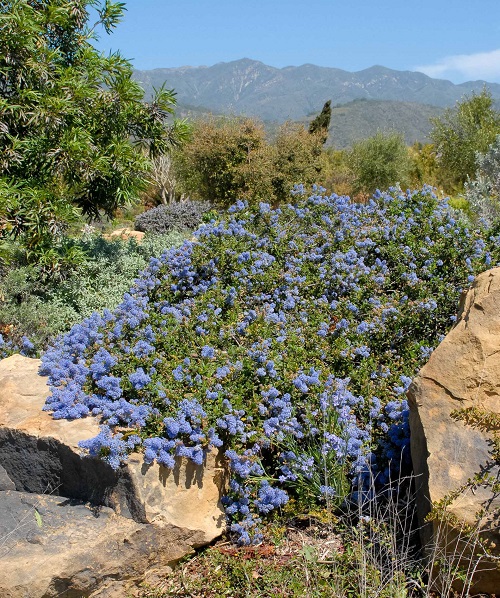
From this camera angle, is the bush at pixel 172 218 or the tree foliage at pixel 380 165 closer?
the bush at pixel 172 218

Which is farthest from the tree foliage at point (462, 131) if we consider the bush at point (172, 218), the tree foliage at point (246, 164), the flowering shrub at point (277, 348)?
the flowering shrub at point (277, 348)

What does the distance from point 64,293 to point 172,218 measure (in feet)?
23.6

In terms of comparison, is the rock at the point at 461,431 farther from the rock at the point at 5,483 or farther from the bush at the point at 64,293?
the bush at the point at 64,293

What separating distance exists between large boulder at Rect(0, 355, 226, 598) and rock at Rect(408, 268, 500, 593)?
1249 mm

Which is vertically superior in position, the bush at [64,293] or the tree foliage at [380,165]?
the tree foliage at [380,165]

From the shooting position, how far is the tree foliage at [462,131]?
73.2 feet

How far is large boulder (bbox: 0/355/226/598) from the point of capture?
302 cm

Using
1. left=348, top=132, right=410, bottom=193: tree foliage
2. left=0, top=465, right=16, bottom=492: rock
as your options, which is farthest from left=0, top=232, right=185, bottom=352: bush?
left=348, top=132, right=410, bottom=193: tree foliage

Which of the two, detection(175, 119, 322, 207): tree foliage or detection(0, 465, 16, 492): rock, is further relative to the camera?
detection(175, 119, 322, 207): tree foliage

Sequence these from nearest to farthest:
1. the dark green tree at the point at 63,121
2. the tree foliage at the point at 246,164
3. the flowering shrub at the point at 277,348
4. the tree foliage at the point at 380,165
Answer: the flowering shrub at the point at 277,348 → the dark green tree at the point at 63,121 → the tree foliage at the point at 246,164 → the tree foliage at the point at 380,165

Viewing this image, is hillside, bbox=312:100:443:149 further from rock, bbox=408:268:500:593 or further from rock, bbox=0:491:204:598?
rock, bbox=0:491:204:598

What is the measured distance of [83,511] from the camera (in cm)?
330

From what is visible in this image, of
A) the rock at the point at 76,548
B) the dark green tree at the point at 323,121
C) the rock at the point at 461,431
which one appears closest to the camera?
the rock at the point at 461,431

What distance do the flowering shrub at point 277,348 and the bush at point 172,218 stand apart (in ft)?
20.7
